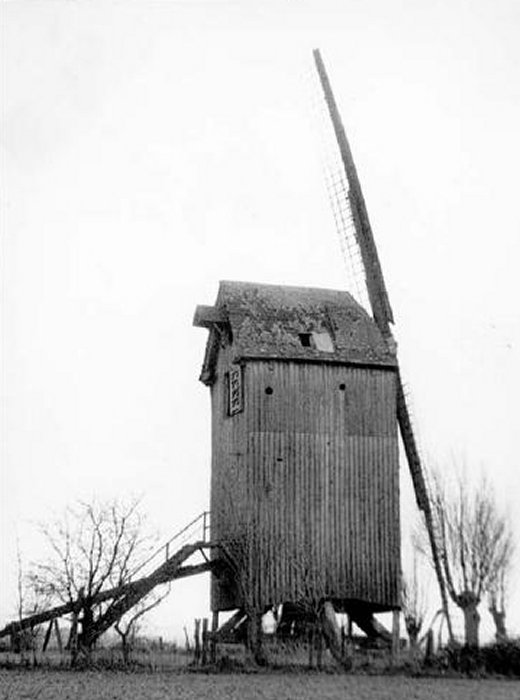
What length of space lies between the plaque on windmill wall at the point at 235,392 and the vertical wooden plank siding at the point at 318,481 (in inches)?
17.0

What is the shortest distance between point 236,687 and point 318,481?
9.91m

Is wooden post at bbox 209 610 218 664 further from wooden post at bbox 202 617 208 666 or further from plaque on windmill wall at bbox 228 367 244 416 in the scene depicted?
plaque on windmill wall at bbox 228 367 244 416

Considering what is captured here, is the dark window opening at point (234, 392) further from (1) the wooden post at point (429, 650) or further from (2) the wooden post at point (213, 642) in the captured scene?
(1) the wooden post at point (429, 650)

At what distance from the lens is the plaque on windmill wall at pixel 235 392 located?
31.4 m

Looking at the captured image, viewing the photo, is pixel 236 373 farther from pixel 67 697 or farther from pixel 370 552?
pixel 67 697

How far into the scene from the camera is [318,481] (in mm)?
30641

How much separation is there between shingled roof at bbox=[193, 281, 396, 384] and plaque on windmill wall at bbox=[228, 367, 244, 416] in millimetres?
839

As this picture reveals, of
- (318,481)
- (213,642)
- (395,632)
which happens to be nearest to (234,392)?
(318,481)

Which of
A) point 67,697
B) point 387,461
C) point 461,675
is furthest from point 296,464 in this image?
point 67,697

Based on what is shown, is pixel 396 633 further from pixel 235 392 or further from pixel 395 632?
pixel 235 392

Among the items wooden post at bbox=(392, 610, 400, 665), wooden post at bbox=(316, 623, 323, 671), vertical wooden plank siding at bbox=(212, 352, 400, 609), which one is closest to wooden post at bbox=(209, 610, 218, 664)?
vertical wooden plank siding at bbox=(212, 352, 400, 609)

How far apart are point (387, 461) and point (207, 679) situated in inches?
387

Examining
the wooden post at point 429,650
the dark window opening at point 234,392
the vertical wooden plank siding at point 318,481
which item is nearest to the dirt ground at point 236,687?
the wooden post at point 429,650

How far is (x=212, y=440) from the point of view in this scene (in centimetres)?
3519
